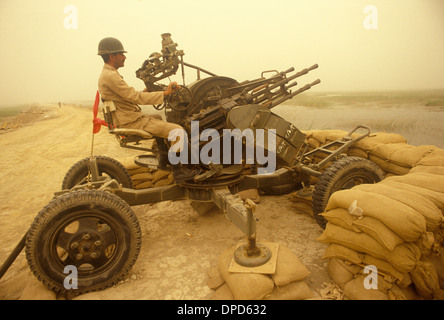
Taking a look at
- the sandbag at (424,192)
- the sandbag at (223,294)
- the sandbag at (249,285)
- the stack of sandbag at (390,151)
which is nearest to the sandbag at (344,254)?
the sandbag at (249,285)

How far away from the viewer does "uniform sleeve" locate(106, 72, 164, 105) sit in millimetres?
3402

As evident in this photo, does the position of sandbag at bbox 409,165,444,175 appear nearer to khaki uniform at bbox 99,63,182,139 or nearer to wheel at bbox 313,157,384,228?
wheel at bbox 313,157,384,228

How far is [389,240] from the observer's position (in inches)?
92.7

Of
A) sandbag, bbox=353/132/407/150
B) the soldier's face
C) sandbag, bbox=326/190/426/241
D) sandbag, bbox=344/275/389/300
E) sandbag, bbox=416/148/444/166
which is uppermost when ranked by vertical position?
the soldier's face

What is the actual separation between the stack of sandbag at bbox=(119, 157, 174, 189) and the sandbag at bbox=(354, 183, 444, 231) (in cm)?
342

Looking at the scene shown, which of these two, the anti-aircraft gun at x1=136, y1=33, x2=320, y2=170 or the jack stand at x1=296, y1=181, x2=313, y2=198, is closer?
the anti-aircraft gun at x1=136, y1=33, x2=320, y2=170

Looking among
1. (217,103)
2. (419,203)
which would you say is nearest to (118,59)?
(217,103)

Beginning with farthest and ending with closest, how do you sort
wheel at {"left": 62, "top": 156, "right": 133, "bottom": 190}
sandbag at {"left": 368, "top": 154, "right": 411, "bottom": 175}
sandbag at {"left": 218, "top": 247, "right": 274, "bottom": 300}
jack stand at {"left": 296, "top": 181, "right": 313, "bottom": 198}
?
1. jack stand at {"left": 296, "top": 181, "right": 313, "bottom": 198}
2. wheel at {"left": 62, "top": 156, "right": 133, "bottom": 190}
3. sandbag at {"left": 368, "top": 154, "right": 411, "bottom": 175}
4. sandbag at {"left": 218, "top": 247, "right": 274, "bottom": 300}

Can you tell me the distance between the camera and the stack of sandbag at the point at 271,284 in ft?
8.07

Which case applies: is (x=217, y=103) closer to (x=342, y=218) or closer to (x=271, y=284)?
(x=342, y=218)

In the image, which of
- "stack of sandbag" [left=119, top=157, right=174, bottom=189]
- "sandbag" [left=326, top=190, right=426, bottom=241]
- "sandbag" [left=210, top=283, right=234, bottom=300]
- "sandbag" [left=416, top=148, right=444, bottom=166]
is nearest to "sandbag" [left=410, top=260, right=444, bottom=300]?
"sandbag" [left=326, top=190, right=426, bottom=241]

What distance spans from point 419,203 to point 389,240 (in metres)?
0.47

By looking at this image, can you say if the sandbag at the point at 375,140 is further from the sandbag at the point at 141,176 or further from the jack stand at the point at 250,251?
the sandbag at the point at 141,176

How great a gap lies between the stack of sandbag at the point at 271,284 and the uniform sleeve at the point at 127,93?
6.49ft
